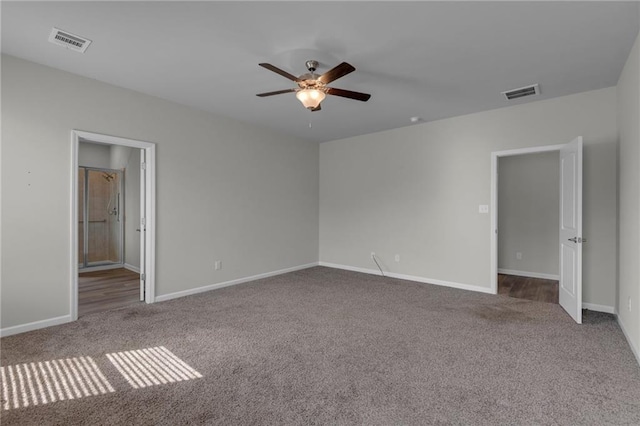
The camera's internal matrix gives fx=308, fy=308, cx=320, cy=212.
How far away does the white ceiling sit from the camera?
2.24 meters

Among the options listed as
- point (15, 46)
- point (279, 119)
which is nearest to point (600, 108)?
point (279, 119)

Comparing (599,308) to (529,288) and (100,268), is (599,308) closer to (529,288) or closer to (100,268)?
(529,288)

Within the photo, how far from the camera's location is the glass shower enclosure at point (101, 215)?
6.49 m

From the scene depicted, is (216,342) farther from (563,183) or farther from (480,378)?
(563,183)

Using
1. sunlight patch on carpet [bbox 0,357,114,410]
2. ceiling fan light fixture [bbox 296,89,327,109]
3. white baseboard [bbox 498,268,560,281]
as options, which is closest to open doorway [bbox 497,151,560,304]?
white baseboard [bbox 498,268,560,281]

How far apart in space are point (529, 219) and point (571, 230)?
2360 mm

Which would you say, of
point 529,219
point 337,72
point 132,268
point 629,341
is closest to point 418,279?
point 529,219

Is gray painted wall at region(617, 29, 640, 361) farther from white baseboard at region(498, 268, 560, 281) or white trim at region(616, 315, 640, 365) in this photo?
white baseboard at region(498, 268, 560, 281)

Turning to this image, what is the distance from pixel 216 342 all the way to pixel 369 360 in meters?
1.40

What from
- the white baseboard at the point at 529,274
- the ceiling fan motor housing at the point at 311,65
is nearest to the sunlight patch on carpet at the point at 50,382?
the ceiling fan motor housing at the point at 311,65

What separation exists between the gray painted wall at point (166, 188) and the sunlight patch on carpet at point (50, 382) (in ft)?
3.29

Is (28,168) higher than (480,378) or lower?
higher

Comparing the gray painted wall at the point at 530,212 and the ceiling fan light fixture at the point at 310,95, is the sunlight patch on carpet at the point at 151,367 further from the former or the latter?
the gray painted wall at the point at 530,212

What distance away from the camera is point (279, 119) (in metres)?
4.93
